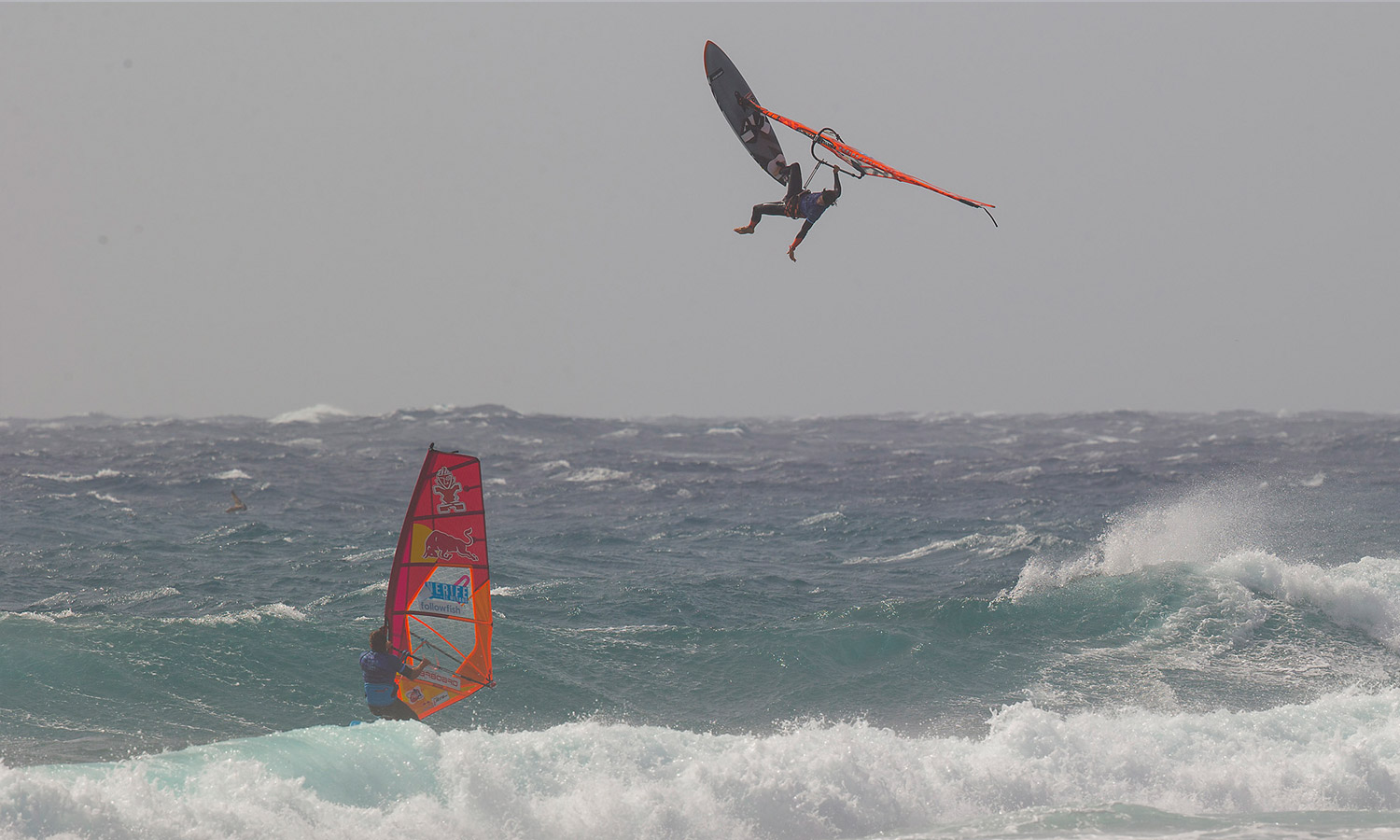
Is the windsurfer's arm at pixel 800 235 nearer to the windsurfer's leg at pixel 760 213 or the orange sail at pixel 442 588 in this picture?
the windsurfer's leg at pixel 760 213

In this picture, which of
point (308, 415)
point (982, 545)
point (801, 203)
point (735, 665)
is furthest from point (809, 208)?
point (308, 415)

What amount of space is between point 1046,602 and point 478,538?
913cm

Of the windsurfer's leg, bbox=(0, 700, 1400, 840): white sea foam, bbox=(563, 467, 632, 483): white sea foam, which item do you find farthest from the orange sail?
bbox=(563, 467, 632, 483): white sea foam

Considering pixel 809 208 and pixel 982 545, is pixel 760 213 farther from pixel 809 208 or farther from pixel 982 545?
pixel 982 545

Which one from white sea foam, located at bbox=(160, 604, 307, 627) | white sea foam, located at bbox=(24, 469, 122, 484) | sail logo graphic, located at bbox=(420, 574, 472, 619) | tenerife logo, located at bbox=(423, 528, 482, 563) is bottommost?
white sea foam, located at bbox=(160, 604, 307, 627)

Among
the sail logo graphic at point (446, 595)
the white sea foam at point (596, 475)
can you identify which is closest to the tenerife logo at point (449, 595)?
the sail logo graphic at point (446, 595)

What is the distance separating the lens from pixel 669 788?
845cm

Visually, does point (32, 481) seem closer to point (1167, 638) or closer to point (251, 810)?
point (251, 810)

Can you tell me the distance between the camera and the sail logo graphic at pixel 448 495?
8445mm

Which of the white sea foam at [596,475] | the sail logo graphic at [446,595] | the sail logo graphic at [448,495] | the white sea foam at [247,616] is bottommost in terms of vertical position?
the white sea foam at [247,616]

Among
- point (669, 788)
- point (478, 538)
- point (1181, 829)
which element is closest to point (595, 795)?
point (669, 788)

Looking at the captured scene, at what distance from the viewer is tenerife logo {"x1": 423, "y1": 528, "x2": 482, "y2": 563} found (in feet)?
28.1

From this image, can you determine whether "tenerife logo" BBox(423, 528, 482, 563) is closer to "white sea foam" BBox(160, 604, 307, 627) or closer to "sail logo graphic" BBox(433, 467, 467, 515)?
"sail logo graphic" BBox(433, 467, 467, 515)

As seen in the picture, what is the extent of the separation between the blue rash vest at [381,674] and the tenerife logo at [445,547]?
0.88 meters
